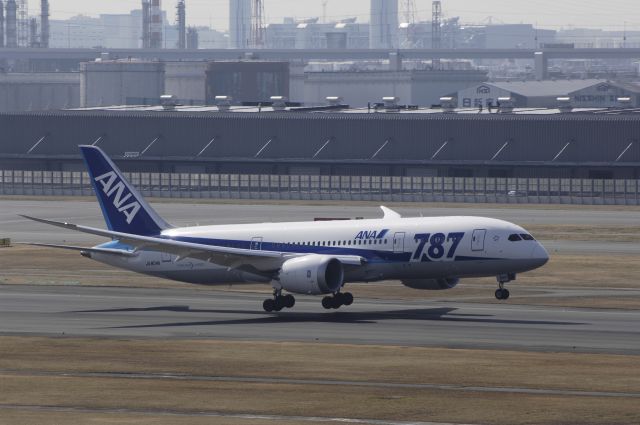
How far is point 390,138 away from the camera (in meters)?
171

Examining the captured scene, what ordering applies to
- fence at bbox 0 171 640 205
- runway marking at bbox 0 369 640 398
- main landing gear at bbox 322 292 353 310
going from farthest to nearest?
fence at bbox 0 171 640 205 < main landing gear at bbox 322 292 353 310 < runway marking at bbox 0 369 640 398

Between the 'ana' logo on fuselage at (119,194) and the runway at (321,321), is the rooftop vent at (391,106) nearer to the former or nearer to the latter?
the runway at (321,321)

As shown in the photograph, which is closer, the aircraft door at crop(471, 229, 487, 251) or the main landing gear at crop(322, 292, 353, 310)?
the aircraft door at crop(471, 229, 487, 251)

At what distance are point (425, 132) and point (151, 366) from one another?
121 m

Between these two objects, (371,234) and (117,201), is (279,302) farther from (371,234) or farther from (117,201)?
(117,201)

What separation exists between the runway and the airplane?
5.64 feet

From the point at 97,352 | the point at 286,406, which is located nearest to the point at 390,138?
the point at 97,352

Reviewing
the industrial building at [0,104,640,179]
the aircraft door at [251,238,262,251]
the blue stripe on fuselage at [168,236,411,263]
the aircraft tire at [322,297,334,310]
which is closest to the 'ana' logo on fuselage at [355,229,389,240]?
the blue stripe on fuselage at [168,236,411,263]

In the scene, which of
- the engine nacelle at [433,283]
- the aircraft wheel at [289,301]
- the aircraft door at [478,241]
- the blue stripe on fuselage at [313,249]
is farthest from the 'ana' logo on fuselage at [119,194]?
the aircraft door at [478,241]

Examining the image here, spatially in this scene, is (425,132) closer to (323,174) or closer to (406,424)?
(323,174)

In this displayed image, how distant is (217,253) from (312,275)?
5.10 meters

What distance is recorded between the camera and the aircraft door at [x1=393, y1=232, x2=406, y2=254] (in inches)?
2603

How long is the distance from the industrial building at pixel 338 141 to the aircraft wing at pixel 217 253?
9887 centimetres

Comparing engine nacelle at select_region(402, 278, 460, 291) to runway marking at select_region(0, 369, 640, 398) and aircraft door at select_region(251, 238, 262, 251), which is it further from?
runway marking at select_region(0, 369, 640, 398)
